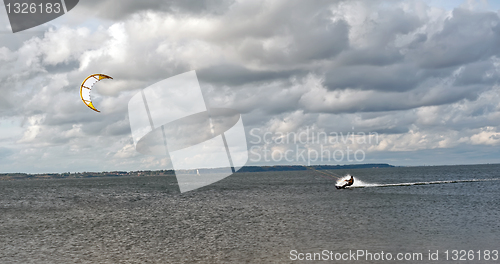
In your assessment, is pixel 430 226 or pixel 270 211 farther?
pixel 270 211

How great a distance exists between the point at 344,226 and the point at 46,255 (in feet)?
91.1

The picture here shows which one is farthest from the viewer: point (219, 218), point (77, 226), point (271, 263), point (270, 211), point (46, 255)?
point (270, 211)

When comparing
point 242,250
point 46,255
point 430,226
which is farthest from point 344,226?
point 46,255

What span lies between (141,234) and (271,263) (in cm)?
1744

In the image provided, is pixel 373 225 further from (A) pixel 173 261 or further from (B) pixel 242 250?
(A) pixel 173 261

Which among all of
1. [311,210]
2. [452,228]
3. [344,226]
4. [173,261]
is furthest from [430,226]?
[173,261]

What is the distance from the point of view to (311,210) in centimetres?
5456

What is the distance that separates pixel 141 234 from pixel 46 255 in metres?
9.97

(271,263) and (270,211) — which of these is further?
(270,211)

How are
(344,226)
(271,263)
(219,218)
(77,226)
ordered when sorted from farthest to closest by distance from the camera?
(219,218), (77,226), (344,226), (271,263)

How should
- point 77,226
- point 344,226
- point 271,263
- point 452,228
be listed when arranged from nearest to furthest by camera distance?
point 271,263
point 452,228
point 344,226
point 77,226

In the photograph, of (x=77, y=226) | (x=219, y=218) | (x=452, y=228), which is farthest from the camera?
(x=219, y=218)

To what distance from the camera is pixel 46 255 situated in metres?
28.3

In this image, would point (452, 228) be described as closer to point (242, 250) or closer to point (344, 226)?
point (344, 226)
